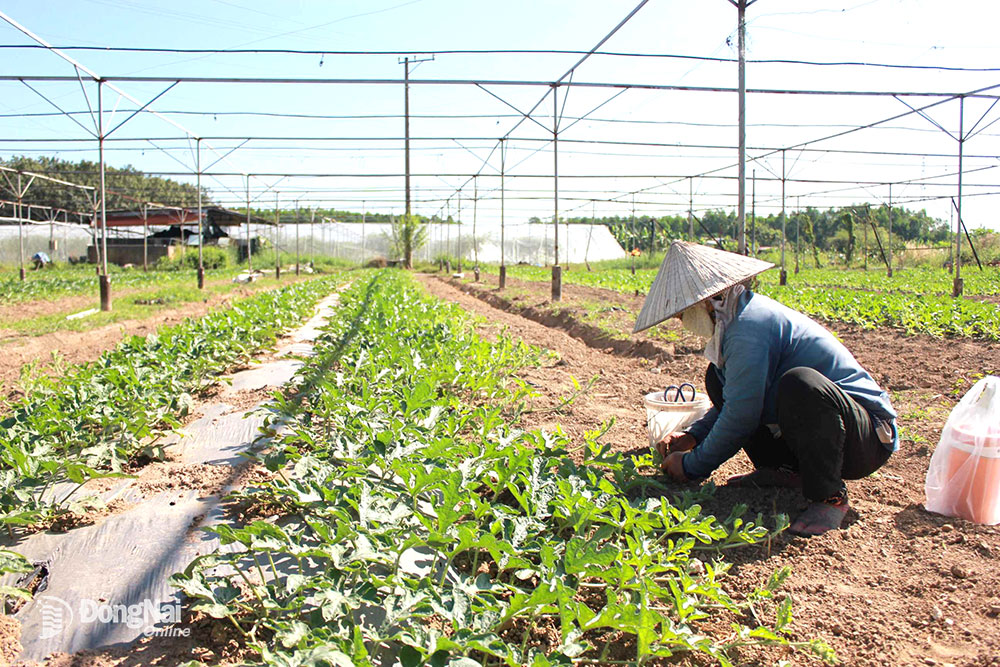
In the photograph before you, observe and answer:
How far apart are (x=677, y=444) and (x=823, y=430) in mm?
686

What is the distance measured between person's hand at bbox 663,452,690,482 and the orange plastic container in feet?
3.38

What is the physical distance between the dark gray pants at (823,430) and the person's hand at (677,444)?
0.48 metres

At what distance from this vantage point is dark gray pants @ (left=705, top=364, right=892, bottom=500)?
262 centimetres

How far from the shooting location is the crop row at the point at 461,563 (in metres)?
1.72

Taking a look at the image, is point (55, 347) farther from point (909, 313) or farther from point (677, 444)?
point (909, 313)

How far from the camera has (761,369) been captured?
2.75 metres

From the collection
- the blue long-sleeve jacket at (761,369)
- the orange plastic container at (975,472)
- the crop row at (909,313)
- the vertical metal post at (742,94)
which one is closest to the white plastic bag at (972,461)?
the orange plastic container at (975,472)

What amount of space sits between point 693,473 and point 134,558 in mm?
2201

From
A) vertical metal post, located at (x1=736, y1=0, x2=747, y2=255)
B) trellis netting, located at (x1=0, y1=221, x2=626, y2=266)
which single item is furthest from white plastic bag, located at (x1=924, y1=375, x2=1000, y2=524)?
trellis netting, located at (x1=0, y1=221, x2=626, y2=266)

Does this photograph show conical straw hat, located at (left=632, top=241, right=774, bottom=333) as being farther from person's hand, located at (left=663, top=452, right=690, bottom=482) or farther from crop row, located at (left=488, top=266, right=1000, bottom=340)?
crop row, located at (left=488, top=266, right=1000, bottom=340)

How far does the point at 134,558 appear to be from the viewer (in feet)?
8.27

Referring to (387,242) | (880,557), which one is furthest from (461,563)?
(387,242)

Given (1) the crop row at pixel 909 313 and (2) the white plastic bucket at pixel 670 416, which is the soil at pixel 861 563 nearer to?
(2) the white plastic bucket at pixel 670 416

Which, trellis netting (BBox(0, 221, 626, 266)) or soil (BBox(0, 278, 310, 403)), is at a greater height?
trellis netting (BBox(0, 221, 626, 266))
